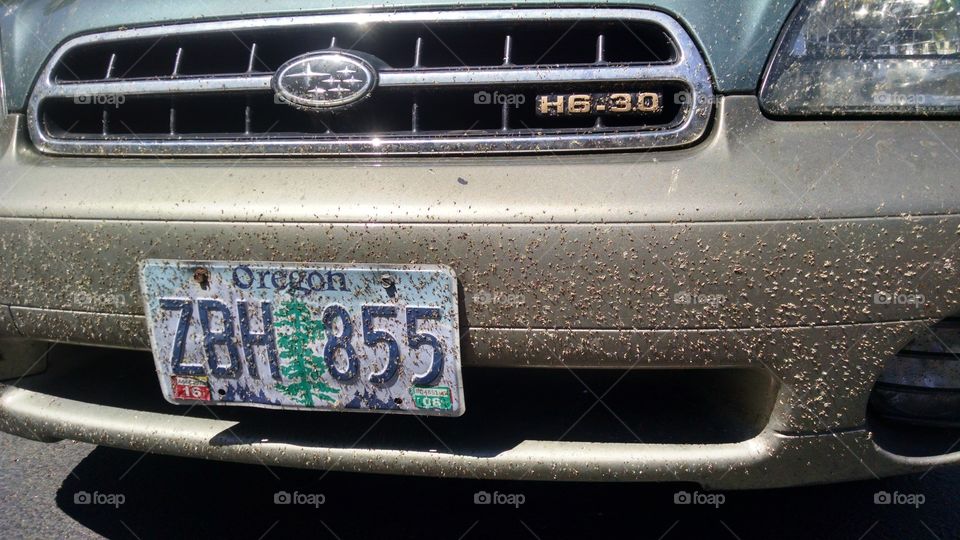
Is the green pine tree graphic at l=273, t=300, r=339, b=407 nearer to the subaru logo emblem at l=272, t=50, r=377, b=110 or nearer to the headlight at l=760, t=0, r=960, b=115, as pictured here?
the subaru logo emblem at l=272, t=50, r=377, b=110

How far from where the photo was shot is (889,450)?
1.40 m

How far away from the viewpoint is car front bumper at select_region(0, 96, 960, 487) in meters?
1.26

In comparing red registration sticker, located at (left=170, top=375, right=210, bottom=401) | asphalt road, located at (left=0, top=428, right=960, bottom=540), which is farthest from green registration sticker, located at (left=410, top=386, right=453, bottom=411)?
asphalt road, located at (left=0, top=428, right=960, bottom=540)

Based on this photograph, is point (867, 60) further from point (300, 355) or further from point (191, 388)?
point (191, 388)

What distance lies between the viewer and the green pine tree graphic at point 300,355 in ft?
4.51

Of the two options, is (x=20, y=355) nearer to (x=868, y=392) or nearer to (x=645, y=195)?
(x=645, y=195)

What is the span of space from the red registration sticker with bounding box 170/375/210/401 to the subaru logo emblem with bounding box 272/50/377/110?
0.52 meters

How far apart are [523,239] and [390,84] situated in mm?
389

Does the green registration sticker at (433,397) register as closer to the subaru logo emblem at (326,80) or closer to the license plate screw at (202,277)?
the license plate screw at (202,277)

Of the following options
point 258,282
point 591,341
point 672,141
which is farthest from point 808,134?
point 258,282

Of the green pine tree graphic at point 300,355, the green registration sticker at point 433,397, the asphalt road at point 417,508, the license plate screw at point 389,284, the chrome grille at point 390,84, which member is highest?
the chrome grille at point 390,84

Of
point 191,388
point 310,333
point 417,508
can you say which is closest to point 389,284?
point 310,333

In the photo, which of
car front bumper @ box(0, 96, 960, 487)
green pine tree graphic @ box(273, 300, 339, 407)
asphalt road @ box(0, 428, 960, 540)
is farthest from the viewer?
asphalt road @ box(0, 428, 960, 540)

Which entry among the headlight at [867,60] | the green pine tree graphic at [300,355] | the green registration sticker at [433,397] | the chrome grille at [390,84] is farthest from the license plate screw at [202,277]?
the headlight at [867,60]
